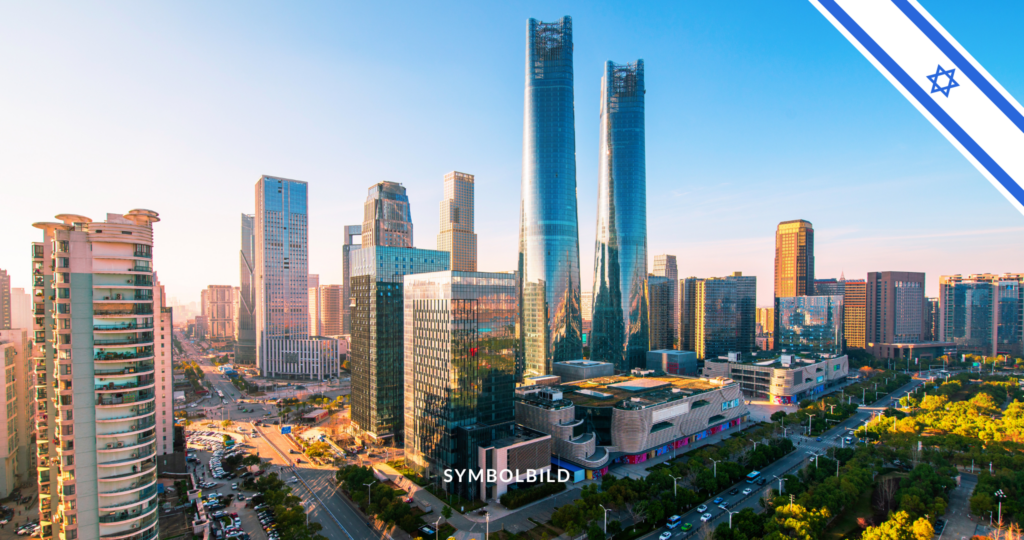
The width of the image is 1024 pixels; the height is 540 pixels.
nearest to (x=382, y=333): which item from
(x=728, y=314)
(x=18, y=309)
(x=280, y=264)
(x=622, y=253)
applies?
(x=622, y=253)

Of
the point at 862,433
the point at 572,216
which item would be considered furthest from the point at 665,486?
the point at 572,216

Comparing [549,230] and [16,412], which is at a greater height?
[549,230]

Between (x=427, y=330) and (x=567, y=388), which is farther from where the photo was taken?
(x=567, y=388)

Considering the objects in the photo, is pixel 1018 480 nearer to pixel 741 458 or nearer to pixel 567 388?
pixel 741 458

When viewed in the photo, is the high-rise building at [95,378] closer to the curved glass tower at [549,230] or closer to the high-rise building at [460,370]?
the high-rise building at [460,370]

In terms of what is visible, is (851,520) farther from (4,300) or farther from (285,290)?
(4,300)

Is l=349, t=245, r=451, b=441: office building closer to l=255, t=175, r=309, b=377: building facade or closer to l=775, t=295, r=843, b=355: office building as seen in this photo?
l=255, t=175, r=309, b=377: building facade
